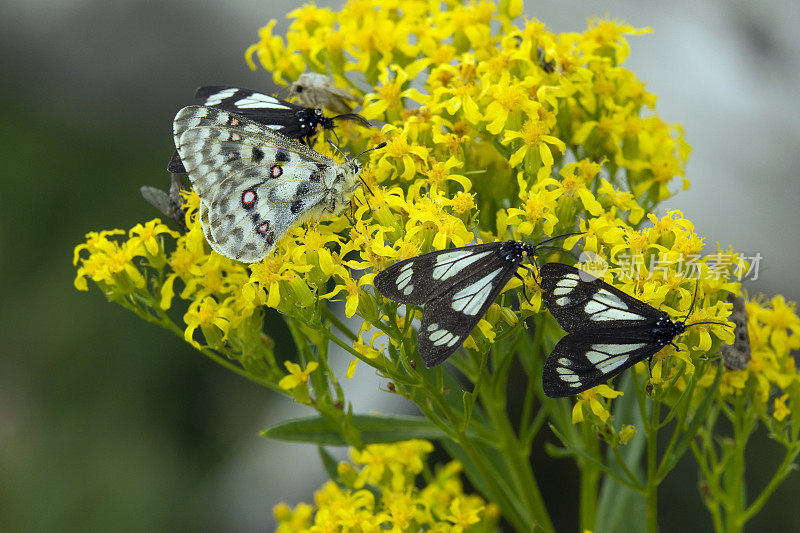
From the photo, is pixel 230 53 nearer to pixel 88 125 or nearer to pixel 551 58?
pixel 88 125

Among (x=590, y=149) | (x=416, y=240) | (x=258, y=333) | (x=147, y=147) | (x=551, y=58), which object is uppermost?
(x=147, y=147)

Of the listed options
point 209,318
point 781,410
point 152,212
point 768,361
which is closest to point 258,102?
point 209,318

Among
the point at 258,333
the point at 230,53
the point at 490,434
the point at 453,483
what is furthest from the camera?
the point at 230,53

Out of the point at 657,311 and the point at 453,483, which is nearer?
the point at 657,311

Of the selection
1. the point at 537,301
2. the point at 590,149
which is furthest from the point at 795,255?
the point at 537,301

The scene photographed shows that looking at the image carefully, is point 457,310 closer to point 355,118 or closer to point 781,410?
point 355,118

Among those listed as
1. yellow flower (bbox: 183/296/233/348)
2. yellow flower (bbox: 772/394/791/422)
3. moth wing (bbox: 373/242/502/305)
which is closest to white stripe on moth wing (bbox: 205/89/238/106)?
yellow flower (bbox: 183/296/233/348)

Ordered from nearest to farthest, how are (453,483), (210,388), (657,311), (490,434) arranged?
(657,311) → (490,434) → (453,483) → (210,388)
